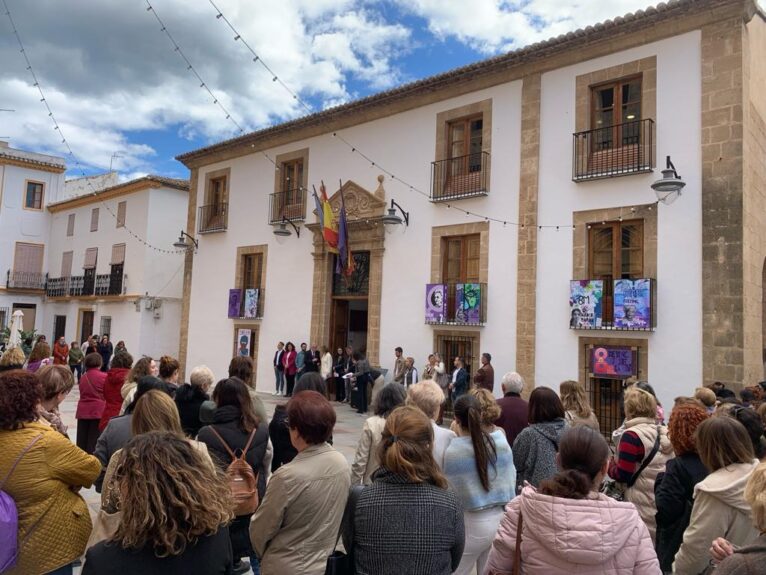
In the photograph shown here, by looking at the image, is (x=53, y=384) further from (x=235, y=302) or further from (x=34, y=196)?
(x=34, y=196)

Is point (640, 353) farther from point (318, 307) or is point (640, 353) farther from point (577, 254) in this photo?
point (318, 307)

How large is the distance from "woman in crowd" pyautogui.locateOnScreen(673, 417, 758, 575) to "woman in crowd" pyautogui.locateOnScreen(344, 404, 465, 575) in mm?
1109

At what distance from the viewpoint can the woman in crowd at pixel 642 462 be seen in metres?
3.54

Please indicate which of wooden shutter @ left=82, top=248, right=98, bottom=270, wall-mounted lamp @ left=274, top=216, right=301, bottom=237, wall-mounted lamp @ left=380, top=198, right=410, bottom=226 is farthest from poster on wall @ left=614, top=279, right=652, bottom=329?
wooden shutter @ left=82, top=248, right=98, bottom=270

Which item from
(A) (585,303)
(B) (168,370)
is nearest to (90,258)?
(A) (585,303)

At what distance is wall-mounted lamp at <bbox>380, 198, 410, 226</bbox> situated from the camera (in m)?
12.9

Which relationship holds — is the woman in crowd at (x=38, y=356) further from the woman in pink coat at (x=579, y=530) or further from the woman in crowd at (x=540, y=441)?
the woman in pink coat at (x=579, y=530)

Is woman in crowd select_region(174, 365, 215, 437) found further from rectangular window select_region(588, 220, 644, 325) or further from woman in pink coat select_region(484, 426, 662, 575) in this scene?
rectangular window select_region(588, 220, 644, 325)

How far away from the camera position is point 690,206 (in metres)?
9.36

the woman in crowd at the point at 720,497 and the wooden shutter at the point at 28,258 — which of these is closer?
the woman in crowd at the point at 720,497

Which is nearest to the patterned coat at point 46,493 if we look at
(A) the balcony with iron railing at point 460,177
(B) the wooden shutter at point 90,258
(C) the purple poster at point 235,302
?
(A) the balcony with iron railing at point 460,177

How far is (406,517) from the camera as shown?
215 cm

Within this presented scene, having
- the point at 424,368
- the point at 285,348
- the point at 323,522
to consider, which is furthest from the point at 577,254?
the point at 323,522

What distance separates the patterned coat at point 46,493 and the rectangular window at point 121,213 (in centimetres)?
2335
